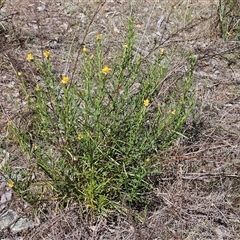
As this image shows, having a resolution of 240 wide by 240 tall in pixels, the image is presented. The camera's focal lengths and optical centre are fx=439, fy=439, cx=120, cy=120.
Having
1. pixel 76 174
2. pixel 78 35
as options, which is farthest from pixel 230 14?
pixel 76 174

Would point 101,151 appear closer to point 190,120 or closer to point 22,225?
point 22,225

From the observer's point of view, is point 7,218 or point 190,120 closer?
point 7,218

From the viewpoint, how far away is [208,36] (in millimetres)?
3805

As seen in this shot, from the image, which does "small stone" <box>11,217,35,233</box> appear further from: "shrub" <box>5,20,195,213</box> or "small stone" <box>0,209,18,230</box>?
"shrub" <box>5,20,195,213</box>

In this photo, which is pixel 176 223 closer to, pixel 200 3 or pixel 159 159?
pixel 159 159

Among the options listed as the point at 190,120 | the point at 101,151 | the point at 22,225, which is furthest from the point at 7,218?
the point at 190,120

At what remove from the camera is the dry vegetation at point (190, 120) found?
2342 millimetres

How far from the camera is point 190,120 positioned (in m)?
2.90

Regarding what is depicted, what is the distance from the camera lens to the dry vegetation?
234 centimetres

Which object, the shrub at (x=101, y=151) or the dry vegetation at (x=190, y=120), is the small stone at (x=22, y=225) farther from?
the shrub at (x=101, y=151)

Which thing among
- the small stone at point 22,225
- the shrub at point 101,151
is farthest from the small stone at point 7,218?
the shrub at point 101,151

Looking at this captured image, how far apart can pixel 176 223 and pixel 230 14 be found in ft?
6.93

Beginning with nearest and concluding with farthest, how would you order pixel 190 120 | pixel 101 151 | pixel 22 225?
1. pixel 101 151
2. pixel 22 225
3. pixel 190 120

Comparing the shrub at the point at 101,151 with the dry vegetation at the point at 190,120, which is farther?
the dry vegetation at the point at 190,120
